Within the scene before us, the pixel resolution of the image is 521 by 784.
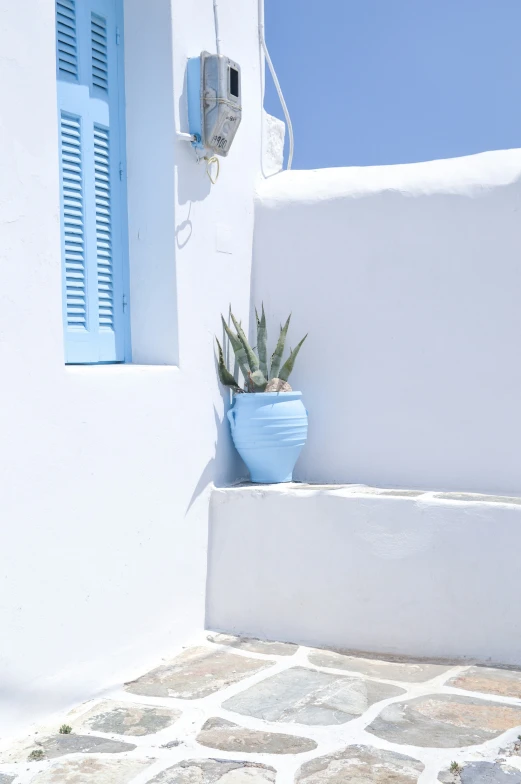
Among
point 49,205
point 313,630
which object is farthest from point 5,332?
point 313,630

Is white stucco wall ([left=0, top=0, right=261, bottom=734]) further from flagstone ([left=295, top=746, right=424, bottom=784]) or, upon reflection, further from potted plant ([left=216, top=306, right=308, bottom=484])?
flagstone ([left=295, top=746, right=424, bottom=784])

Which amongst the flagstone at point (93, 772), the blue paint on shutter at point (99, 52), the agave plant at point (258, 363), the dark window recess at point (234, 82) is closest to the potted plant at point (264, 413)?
the agave plant at point (258, 363)

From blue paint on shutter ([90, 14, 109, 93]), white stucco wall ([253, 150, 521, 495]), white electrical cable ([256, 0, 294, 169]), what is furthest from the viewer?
white electrical cable ([256, 0, 294, 169])

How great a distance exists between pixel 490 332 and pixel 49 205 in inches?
97.4

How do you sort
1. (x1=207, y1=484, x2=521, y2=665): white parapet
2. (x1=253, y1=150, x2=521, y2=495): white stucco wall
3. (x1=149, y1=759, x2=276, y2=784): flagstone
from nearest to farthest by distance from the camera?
(x1=149, y1=759, x2=276, y2=784): flagstone, (x1=207, y1=484, x2=521, y2=665): white parapet, (x1=253, y1=150, x2=521, y2=495): white stucco wall

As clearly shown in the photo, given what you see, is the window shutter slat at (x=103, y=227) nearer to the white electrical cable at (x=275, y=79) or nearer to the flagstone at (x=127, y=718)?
the white electrical cable at (x=275, y=79)

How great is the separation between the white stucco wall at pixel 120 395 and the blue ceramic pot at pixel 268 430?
0.14 m

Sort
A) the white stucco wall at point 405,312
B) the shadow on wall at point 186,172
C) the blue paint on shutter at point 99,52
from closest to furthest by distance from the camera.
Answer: the blue paint on shutter at point 99,52, the shadow on wall at point 186,172, the white stucco wall at point 405,312

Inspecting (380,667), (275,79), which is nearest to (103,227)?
(275,79)

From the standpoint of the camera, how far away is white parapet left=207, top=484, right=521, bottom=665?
13.8 ft

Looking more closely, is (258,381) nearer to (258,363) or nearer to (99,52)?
(258,363)

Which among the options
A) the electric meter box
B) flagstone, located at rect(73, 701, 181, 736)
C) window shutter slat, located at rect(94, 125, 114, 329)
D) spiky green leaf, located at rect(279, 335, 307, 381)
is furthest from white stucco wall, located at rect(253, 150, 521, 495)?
flagstone, located at rect(73, 701, 181, 736)

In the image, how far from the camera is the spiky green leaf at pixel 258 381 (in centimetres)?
485

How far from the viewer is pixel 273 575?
4594 mm
